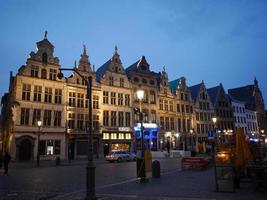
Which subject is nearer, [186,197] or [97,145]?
[186,197]

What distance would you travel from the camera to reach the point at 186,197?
30.7 feet

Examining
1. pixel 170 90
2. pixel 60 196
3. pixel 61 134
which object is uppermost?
pixel 170 90

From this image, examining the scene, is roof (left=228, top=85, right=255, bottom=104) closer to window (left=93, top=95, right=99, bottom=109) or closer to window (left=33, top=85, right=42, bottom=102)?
window (left=93, top=95, right=99, bottom=109)

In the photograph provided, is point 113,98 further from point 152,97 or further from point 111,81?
point 152,97

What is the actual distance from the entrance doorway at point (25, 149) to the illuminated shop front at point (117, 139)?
1200cm

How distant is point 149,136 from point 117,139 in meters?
7.58

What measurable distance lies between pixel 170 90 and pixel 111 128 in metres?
18.8

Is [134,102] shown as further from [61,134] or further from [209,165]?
[209,165]

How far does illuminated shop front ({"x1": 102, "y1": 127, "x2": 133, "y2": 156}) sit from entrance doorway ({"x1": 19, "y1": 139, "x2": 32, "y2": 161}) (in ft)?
39.4

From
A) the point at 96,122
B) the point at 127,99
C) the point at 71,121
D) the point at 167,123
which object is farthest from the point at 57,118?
the point at 167,123

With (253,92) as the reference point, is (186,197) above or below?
below

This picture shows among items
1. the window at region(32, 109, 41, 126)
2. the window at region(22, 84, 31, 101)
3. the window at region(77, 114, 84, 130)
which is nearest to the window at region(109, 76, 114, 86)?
the window at region(77, 114, 84, 130)

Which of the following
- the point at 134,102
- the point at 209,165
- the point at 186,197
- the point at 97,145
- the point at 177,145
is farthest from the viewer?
the point at 177,145

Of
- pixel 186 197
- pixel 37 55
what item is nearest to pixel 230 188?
pixel 186 197
